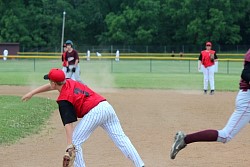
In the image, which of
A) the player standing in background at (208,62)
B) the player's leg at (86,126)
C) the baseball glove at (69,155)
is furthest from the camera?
the player standing in background at (208,62)

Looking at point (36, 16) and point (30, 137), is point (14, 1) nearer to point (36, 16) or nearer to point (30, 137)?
point (36, 16)

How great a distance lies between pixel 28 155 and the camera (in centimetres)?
816

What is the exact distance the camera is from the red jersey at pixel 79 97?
6.02 metres

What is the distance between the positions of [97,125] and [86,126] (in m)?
0.13

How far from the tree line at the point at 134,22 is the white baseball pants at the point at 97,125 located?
186 feet

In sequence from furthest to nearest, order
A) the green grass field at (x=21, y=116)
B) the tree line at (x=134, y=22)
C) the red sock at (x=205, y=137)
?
the tree line at (x=134, y=22) → the green grass field at (x=21, y=116) → the red sock at (x=205, y=137)

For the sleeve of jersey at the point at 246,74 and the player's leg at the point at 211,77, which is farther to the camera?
the player's leg at the point at 211,77

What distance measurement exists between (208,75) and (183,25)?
47.6 m

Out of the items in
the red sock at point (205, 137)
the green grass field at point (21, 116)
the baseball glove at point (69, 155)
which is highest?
the red sock at point (205, 137)

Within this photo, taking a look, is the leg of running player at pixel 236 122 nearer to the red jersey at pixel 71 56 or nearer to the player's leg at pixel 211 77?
the red jersey at pixel 71 56

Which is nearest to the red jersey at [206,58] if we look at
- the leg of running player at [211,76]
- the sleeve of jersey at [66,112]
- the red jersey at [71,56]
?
the leg of running player at [211,76]

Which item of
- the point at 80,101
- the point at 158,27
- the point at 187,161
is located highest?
the point at 158,27

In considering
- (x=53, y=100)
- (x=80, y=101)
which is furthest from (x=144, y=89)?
(x=80, y=101)

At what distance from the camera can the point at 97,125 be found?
20.7ft
